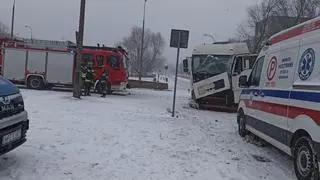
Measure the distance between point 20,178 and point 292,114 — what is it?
4599 millimetres

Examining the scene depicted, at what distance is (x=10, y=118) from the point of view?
766 cm

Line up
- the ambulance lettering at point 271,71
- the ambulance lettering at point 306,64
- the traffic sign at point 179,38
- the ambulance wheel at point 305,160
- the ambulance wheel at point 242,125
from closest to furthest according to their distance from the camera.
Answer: the ambulance wheel at point 305,160 → the ambulance lettering at point 306,64 → the ambulance lettering at point 271,71 → the ambulance wheel at point 242,125 → the traffic sign at point 179,38

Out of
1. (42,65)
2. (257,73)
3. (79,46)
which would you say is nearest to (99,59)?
(42,65)

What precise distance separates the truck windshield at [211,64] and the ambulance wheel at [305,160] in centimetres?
1436

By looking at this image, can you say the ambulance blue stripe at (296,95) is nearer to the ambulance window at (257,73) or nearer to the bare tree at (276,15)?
the ambulance window at (257,73)

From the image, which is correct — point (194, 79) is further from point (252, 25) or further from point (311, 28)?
point (252, 25)

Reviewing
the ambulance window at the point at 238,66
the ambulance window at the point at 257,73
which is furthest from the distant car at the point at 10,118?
the ambulance window at the point at 238,66

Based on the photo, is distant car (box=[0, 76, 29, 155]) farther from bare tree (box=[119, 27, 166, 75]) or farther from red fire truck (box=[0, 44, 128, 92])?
bare tree (box=[119, 27, 166, 75])

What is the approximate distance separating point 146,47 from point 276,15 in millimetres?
58728

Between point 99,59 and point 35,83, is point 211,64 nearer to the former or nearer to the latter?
point 99,59

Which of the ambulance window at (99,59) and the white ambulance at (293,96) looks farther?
the ambulance window at (99,59)

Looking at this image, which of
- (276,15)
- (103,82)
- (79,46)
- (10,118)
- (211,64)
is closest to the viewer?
(10,118)

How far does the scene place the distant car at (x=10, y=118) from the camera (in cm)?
741

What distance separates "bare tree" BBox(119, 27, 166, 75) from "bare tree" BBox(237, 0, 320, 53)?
32560 millimetres
